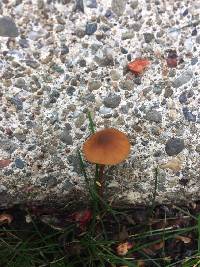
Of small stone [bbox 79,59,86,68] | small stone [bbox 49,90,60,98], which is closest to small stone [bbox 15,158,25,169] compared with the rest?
small stone [bbox 49,90,60,98]

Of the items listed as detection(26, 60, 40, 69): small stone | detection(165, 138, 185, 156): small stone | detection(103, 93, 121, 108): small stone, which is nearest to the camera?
detection(26, 60, 40, 69): small stone

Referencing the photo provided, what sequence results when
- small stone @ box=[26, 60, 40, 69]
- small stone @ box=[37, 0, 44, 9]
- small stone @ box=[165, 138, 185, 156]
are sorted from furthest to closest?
small stone @ box=[165, 138, 185, 156] → small stone @ box=[26, 60, 40, 69] → small stone @ box=[37, 0, 44, 9]

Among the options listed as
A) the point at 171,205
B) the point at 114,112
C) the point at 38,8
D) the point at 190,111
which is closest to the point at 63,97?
the point at 114,112

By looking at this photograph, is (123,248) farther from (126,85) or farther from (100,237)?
(126,85)

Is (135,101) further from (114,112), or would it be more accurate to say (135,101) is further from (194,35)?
(194,35)

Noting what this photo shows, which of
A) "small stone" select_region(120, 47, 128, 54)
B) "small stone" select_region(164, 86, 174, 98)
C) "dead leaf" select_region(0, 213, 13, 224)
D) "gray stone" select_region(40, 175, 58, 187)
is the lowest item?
"dead leaf" select_region(0, 213, 13, 224)

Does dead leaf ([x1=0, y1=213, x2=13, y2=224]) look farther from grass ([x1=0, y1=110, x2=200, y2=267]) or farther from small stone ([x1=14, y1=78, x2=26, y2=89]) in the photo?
small stone ([x1=14, y1=78, x2=26, y2=89])
